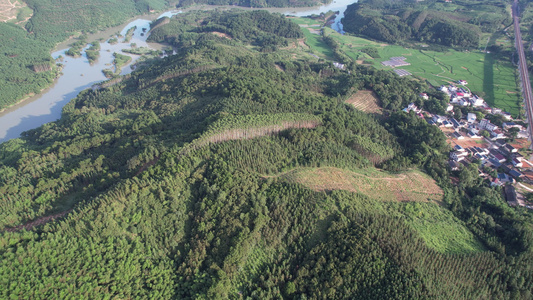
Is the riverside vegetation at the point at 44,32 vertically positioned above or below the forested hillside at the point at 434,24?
above

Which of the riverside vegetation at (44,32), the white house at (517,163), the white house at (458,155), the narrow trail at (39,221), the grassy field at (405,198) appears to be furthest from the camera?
the riverside vegetation at (44,32)

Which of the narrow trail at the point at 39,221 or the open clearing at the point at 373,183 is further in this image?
the open clearing at the point at 373,183

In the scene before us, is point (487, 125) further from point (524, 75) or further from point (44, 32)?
point (44, 32)

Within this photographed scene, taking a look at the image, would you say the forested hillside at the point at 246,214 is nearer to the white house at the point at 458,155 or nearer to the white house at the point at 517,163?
the white house at the point at 458,155

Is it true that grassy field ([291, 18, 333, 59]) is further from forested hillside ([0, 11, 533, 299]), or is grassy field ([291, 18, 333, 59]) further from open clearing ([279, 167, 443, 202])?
open clearing ([279, 167, 443, 202])

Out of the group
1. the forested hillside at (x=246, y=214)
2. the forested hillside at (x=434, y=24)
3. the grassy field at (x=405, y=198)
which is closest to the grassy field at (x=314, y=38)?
the forested hillside at (x=434, y=24)

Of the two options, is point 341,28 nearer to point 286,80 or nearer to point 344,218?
point 286,80

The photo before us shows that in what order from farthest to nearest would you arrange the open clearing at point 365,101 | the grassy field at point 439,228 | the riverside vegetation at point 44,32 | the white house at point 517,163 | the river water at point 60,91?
the riverside vegetation at point 44,32, the river water at point 60,91, the open clearing at point 365,101, the white house at point 517,163, the grassy field at point 439,228

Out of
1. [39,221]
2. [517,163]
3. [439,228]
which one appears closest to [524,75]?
[517,163]
